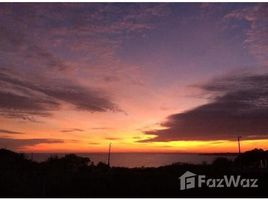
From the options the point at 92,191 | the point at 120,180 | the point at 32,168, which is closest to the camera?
the point at 92,191

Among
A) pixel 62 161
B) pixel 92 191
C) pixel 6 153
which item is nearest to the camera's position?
pixel 92 191

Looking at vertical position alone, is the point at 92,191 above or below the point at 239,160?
below

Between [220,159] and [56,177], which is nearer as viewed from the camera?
[56,177]

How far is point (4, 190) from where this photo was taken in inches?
821

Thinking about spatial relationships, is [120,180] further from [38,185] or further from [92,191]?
[38,185]

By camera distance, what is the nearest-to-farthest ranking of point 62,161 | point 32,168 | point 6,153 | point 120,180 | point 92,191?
1. point 92,191
2. point 120,180
3. point 32,168
4. point 62,161
5. point 6,153

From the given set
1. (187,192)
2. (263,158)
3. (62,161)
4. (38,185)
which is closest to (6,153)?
(62,161)

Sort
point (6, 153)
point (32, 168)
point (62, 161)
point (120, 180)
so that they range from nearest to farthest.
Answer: point (120, 180), point (32, 168), point (62, 161), point (6, 153)

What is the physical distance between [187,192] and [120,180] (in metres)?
6.82

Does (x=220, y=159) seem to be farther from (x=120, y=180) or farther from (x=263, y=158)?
(x=120, y=180)

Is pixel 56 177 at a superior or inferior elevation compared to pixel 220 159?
inferior

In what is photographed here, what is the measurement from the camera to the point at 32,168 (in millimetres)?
35406

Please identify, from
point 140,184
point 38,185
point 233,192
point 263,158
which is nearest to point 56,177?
point 38,185

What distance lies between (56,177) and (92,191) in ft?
17.2
